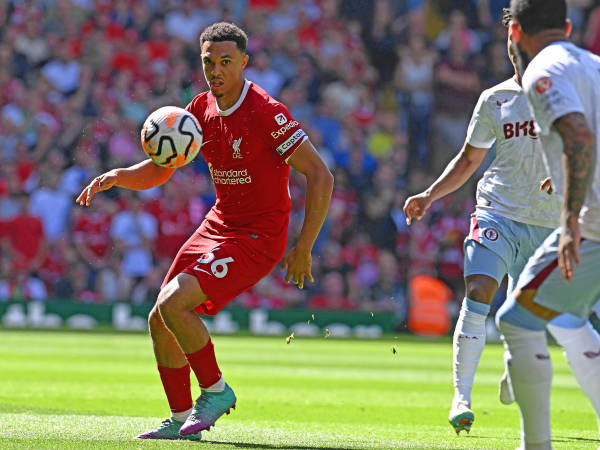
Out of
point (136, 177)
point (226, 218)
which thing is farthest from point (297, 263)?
point (136, 177)

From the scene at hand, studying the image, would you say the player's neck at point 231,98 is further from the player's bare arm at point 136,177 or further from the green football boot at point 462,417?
the green football boot at point 462,417

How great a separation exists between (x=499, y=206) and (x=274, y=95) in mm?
14238

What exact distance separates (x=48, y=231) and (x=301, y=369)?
787cm

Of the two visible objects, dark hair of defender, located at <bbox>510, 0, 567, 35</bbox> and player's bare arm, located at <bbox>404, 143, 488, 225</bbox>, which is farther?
player's bare arm, located at <bbox>404, 143, 488, 225</bbox>

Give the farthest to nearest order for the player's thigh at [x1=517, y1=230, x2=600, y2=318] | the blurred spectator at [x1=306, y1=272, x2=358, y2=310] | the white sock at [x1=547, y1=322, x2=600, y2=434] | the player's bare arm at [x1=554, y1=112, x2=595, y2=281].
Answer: the blurred spectator at [x1=306, y1=272, x2=358, y2=310] → the white sock at [x1=547, y1=322, x2=600, y2=434] → the player's thigh at [x1=517, y1=230, x2=600, y2=318] → the player's bare arm at [x1=554, y1=112, x2=595, y2=281]

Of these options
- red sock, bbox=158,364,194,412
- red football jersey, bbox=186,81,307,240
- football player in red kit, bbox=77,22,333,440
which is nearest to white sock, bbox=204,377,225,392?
football player in red kit, bbox=77,22,333,440

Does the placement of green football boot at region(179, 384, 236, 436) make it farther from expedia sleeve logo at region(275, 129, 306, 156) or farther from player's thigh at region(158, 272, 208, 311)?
expedia sleeve logo at region(275, 129, 306, 156)

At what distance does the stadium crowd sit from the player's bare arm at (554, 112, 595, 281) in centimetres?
1516

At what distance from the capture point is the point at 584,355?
5.72 meters

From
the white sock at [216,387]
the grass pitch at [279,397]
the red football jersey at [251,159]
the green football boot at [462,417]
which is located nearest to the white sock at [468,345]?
the green football boot at [462,417]

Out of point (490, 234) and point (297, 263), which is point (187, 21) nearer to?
point (490, 234)

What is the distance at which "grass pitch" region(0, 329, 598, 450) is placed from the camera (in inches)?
280

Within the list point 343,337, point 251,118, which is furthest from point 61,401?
point 343,337

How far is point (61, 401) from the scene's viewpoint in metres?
9.84
